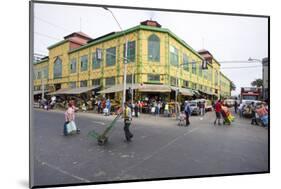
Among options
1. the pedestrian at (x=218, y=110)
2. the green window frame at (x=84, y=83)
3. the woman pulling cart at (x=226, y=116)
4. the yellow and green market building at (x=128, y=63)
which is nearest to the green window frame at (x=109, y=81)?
the yellow and green market building at (x=128, y=63)

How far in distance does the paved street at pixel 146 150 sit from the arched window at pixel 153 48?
919 mm

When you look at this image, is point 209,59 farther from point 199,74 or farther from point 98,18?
point 98,18

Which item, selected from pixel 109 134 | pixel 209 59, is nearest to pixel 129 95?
pixel 109 134

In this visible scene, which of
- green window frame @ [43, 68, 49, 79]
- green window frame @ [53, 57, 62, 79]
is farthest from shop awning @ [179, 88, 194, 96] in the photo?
green window frame @ [43, 68, 49, 79]

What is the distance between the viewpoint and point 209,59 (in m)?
3.67

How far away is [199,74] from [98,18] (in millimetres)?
1866

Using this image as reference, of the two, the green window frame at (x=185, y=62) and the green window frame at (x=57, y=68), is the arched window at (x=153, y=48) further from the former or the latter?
the green window frame at (x=57, y=68)

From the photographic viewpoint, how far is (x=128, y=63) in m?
3.40

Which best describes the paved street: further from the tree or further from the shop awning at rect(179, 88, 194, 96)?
the tree

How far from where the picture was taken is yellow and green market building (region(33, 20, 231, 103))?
338 cm

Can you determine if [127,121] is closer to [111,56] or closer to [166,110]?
[166,110]

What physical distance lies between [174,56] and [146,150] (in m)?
1.52

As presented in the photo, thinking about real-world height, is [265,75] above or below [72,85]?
above

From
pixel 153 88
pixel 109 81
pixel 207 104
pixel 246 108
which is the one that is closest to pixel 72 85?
pixel 109 81
